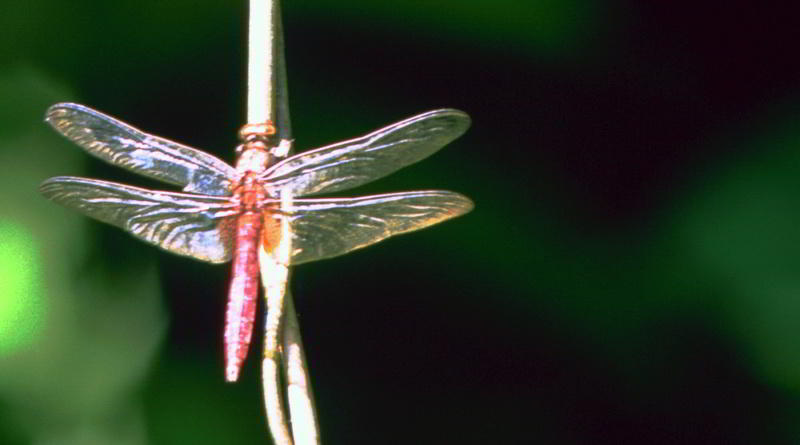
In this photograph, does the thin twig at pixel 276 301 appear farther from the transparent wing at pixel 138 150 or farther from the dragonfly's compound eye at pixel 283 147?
the transparent wing at pixel 138 150

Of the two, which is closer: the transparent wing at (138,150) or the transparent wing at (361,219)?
the transparent wing at (361,219)

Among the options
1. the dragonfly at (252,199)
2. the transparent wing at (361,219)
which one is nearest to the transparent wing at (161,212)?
the dragonfly at (252,199)

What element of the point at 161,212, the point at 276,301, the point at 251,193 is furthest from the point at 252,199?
the point at 276,301

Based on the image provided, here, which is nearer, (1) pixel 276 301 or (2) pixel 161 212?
(1) pixel 276 301

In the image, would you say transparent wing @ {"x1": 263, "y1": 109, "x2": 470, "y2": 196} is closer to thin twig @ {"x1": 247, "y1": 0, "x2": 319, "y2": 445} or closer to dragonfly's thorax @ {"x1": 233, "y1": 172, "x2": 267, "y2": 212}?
dragonfly's thorax @ {"x1": 233, "y1": 172, "x2": 267, "y2": 212}

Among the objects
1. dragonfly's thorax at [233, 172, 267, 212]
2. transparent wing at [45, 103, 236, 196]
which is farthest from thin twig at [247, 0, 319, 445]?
transparent wing at [45, 103, 236, 196]

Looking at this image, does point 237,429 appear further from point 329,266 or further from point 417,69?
point 417,69

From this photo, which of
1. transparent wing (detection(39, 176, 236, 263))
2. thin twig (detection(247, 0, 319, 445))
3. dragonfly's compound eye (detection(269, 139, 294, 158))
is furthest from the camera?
transparent wing (detection(39, 176, 236, 263))

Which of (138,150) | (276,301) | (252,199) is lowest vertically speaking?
(276,301)

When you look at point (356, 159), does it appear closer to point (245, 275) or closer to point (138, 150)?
point (245, 275)
